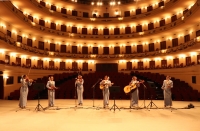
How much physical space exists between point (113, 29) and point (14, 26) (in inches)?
715

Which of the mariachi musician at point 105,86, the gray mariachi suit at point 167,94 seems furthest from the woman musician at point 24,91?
the gray mariachi suit at point 167,94

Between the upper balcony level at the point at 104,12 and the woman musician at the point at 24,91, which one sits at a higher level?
the upper balcony level at the point at 104,12

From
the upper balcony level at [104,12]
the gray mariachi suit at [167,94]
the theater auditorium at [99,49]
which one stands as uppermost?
Answer: the upper balcony level at [104,12]

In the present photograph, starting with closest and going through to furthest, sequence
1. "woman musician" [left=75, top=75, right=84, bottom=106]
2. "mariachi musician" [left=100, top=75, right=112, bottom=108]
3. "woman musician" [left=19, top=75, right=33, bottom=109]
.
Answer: "woman musician" [left=19, top=75, right=33, bottom=109], "mariachi musician" [left=100, top=75, right=112, bottom=108], "woman musician" [left=75, top=75, right=84, bottom=106]

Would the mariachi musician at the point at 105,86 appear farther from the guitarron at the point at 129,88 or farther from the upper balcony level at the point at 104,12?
the upper balcony level at the point at 104,12

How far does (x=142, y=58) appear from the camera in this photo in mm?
31250

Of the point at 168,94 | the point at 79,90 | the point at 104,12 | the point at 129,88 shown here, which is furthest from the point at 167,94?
the point at 104,12

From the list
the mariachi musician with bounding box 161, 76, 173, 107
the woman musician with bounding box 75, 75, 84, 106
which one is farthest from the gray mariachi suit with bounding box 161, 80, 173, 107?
the woman musician with bounding box 75, 75, 84, 106

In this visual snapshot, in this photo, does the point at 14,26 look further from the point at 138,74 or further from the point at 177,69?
the point at 177,69

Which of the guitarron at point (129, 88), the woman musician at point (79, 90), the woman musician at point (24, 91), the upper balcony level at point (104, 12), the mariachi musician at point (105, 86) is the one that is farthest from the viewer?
the upper balcony level at point (104, 12)

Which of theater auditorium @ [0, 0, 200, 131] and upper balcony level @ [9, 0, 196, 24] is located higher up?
upper balcony level @ [9, 0, 196, 24]

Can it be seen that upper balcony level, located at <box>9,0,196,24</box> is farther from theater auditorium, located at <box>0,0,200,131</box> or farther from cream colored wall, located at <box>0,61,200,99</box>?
cream colored wall, located at <box>0,61,200,99</box>

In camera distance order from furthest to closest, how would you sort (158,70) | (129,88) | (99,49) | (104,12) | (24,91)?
(104,12)
(99,49)
(158,70)
(24,91)
(129,88)

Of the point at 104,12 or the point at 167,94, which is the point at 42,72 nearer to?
the point at 104,12
